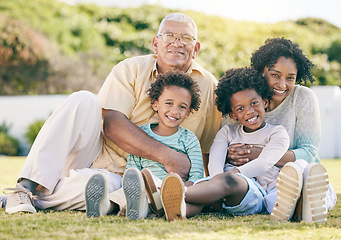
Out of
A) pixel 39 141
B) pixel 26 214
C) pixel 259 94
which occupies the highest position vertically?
pixel 259 94

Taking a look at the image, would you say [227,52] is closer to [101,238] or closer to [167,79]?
[167,79]

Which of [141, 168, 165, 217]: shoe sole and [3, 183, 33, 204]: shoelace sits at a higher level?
[141, 168, 165, 217]: shoe sole

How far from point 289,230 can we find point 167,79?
1.73 meters

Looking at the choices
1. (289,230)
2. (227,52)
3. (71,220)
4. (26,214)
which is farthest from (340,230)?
(227,52)

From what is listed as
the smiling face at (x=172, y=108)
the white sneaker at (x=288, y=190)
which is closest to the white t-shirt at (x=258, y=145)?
the smiling face at (x=172, y=108)

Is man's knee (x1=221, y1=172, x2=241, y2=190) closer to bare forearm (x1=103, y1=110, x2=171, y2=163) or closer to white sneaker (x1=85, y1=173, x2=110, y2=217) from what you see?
bare forearm (x1=103, y1=110, x2=171, y2=163)

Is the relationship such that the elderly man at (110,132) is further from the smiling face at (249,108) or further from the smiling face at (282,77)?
the smiling face at (282,77)

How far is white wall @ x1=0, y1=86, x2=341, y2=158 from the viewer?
12.7m

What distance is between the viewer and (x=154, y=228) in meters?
2.54

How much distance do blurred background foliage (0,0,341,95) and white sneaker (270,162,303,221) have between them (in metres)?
14.1

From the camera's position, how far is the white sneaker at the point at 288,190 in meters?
2.78

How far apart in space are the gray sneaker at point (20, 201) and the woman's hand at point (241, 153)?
1592 millimetres

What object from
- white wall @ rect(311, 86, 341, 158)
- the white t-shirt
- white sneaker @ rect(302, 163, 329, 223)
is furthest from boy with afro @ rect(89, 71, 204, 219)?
white wall @ rect(311, 86, 341, 158)

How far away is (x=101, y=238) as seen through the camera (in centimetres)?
227
